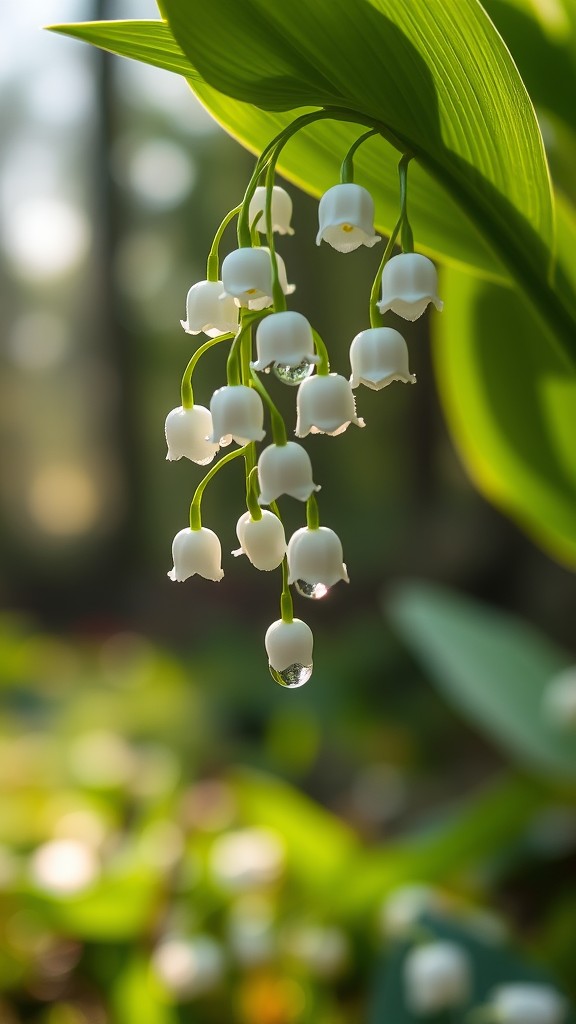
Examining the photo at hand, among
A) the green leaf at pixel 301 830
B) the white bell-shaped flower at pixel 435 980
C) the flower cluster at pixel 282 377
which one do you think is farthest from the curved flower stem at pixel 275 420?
the green leaf at pixel 301 830

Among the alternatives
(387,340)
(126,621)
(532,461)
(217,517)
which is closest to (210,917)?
(532,461)

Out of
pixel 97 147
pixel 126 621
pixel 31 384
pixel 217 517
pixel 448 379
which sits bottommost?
pixel 126 621

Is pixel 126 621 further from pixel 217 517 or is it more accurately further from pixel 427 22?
pixel 427 22

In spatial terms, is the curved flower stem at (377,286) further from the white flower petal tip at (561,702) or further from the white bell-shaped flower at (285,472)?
the white flower petal tip at (561,702)

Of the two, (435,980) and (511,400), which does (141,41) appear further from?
(435,980)

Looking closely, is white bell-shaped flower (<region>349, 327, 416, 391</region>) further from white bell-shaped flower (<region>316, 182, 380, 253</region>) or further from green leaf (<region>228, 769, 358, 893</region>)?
green leaf (<region>228, 769, 358, 893</region>)

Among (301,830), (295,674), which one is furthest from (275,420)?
(301,830)
